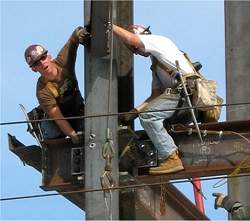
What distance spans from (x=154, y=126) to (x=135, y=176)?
52 centimetres

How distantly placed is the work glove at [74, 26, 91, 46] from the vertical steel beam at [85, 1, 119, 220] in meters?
0.09

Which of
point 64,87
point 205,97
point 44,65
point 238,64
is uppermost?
point 44,65

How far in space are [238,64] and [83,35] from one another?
625cm

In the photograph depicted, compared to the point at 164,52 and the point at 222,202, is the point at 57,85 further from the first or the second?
the point at 222,202

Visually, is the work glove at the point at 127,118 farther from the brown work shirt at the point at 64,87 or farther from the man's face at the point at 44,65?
the man's face at the point at 44,65

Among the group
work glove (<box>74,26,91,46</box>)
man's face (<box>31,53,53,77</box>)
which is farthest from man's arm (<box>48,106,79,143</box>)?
work glove (<box>74,26,91,46</box>)

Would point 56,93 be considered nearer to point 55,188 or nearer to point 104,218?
point 55,188

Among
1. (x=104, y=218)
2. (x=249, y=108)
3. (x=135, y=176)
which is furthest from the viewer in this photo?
(x=249, y=108)

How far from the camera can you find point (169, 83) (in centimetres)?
1420

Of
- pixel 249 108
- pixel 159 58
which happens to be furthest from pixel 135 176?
pixel 249 108

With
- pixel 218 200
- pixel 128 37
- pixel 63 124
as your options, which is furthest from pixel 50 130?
pixel 218 200

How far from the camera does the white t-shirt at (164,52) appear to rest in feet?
46.3

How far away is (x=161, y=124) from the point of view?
13.9 meters

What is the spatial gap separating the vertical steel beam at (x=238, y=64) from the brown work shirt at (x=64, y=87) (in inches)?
185
